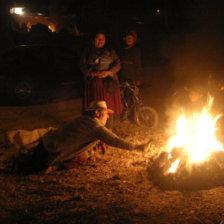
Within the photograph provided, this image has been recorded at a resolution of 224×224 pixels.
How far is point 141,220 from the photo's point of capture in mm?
3258

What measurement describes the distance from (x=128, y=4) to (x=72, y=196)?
21.1 metres

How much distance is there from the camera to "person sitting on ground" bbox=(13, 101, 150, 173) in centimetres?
427

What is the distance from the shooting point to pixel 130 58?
21.1 feet

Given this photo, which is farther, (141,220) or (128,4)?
(128,4)

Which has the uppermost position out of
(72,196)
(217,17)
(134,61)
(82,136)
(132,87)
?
(217,17)

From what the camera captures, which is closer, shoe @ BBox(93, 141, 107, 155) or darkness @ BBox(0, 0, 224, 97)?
shoe @ BBox(93, 141, 107, 155)

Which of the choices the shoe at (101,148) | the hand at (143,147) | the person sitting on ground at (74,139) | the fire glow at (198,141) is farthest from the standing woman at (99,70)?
the hand at (143,147)

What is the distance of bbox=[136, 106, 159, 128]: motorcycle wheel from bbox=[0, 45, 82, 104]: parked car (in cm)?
438

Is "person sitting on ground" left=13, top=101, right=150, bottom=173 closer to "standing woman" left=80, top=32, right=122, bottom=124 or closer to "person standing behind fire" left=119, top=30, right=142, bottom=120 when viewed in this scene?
"standing woman" left=80, top=32, right=122, bottom=124

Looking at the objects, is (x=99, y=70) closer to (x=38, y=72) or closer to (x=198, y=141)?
(x=198, y=141)

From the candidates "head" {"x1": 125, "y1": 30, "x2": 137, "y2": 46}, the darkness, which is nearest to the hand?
"head" {"x1": 125, "y1": 30, "x2": 137, "y2": 46}

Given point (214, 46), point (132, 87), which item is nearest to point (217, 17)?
point (214, 46)

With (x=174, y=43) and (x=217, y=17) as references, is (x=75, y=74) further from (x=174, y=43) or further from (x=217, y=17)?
(x=217, y=17)

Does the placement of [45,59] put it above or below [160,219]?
above
